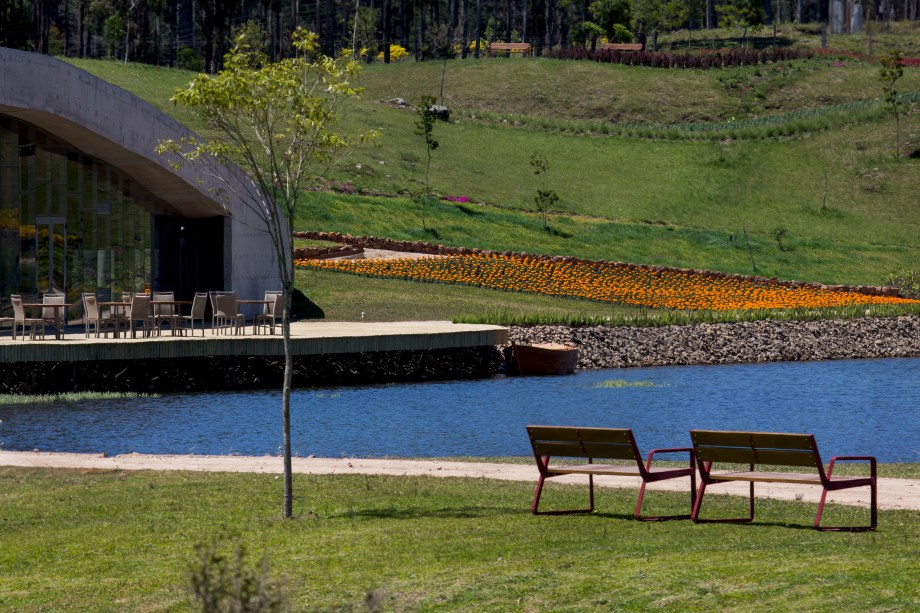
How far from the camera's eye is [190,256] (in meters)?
38.8

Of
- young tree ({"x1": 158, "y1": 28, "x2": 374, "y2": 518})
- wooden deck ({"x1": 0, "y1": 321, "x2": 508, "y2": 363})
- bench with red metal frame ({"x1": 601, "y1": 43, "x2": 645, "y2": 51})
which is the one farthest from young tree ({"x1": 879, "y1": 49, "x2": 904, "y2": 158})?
young tree ({"x1": 158, "y1": 28, "x2": 374, "y2": 518})

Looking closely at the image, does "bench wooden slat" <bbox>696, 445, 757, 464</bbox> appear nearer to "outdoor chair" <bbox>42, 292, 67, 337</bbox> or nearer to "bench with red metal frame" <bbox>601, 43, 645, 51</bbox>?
"outdoor chair" <bbox>42, 292, 67, 337</bbox>

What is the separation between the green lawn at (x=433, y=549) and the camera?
29.7 feet

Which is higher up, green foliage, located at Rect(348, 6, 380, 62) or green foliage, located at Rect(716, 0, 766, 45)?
green foliage, located at Rect(716, 0, 766, 45)

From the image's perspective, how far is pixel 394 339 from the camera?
3177 cm

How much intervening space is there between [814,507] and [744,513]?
84cm

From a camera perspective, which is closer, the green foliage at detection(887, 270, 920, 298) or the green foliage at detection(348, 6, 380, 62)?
the green foliage at detection(887, 270, 920, 298)

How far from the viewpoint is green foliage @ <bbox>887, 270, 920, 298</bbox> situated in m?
52.4

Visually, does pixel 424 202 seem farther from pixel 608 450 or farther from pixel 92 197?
pixel 608 450

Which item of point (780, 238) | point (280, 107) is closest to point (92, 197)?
point (280, 107)

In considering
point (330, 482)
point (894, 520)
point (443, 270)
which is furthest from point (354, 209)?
point (894, 520)

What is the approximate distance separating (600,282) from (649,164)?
34245 millimetres

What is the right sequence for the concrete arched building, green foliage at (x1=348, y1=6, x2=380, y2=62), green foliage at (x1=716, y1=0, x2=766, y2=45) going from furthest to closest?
green foliage at (x1=716, y1=0, x2=766, y2=45) < green foliage at (x1=348, y1=6, x2=380, y2=62) < the concrete arched building

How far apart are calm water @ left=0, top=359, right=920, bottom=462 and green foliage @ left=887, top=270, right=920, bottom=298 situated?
17568 millimetres
